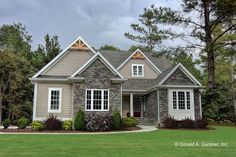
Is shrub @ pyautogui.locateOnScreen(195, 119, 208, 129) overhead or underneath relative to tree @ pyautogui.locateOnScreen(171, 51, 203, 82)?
underneath

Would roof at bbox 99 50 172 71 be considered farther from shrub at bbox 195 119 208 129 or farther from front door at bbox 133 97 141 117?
shrub at bbox 195 119 208 129

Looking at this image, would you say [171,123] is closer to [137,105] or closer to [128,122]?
[128,122]

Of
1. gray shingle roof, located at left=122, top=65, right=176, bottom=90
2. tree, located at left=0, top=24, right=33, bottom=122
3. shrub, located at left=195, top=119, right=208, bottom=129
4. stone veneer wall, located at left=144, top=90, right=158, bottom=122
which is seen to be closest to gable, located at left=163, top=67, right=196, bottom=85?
stone veneer wall, located at left=144, top=90, right=158, bottom=122

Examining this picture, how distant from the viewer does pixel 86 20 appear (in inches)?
1047

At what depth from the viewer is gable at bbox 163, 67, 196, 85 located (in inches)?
901

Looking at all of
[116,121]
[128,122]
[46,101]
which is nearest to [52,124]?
[46,101]

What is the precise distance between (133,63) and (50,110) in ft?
36.0

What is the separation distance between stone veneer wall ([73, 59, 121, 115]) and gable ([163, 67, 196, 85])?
4.80m

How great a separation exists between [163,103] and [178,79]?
7.97 feet

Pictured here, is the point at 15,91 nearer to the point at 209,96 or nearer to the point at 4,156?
the point at 209,96

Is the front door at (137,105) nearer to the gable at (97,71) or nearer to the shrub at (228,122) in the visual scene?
the gable at (97,71)

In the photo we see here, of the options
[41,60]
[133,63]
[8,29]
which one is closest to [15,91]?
[41,60]

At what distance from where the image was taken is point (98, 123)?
60.3 ft

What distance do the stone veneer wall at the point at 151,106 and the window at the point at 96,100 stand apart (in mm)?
5234
